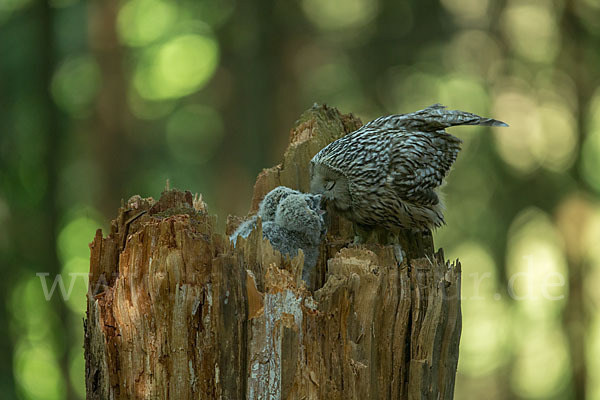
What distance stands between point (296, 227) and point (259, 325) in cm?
111

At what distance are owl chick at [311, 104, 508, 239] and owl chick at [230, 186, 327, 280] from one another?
6.9 inches

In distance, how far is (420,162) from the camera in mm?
3975

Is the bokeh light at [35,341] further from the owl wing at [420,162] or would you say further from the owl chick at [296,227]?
the owl wing at [420,162]

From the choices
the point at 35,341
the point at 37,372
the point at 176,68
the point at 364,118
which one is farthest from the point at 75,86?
the point at 364,118

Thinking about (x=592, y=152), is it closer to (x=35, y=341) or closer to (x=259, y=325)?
(x=259, y=325)

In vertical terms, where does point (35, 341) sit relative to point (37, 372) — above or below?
above

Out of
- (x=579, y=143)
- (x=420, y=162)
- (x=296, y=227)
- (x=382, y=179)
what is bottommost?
(x=296, y=227)

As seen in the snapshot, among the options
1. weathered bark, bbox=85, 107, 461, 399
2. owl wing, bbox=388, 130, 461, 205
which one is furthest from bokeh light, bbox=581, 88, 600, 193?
weathered bark, bbox=85, 107, 461, 399

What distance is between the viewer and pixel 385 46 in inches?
375

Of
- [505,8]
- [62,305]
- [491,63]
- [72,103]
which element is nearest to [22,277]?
[62,305]

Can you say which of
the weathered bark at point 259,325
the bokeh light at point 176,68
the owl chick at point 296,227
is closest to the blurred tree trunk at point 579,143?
the bokeh light at point 176,68

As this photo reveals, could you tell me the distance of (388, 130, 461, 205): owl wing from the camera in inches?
155

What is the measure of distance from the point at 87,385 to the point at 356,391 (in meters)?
1.30

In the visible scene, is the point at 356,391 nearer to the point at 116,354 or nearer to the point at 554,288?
the point at 116,354
